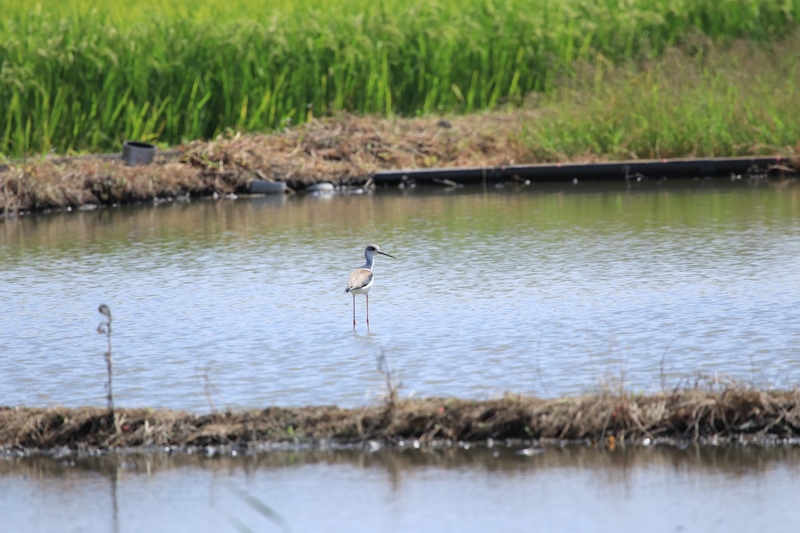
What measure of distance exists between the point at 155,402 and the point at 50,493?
1.52 m

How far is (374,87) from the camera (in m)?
24.2

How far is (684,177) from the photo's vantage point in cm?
1969

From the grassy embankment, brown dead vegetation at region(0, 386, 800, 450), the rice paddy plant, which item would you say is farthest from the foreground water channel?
the grassy embankment

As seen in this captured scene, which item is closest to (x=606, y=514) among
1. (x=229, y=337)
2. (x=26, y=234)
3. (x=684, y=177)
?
(x=229, y=337)

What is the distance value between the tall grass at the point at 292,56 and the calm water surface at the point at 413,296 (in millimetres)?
3941

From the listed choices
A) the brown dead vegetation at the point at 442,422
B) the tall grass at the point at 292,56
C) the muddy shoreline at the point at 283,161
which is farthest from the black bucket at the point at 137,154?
the brown dead vegetation at the point at 442,422

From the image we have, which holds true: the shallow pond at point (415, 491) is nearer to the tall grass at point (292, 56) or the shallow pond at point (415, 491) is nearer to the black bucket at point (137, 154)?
the black bucket at point (137, 154)

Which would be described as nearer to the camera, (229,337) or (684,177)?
(229,337)

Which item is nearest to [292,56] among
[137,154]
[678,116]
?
[137,154]

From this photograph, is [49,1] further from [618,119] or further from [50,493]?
[50,493]

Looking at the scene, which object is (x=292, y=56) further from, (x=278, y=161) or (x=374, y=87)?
(x=278, y=161)

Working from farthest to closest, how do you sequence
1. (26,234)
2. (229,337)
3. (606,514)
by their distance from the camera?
(26,234) → (229,337) → (606,514)

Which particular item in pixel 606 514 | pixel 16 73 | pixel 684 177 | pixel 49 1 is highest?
pixel 49 1

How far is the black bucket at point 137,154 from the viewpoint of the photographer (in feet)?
66.2
